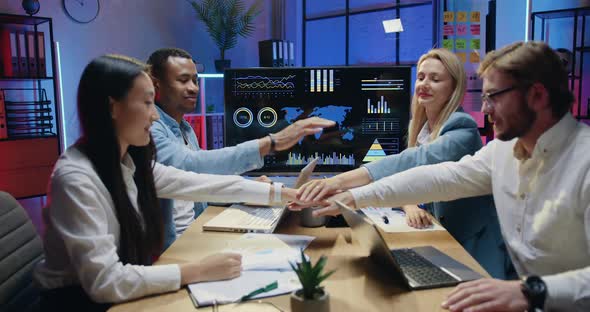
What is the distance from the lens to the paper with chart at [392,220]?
1.84 m

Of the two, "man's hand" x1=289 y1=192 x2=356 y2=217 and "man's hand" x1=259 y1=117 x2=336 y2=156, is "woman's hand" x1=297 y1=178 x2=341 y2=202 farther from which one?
"man's hand" x1=259 y1=117 x2=336 y2=156

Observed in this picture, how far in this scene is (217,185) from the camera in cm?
188

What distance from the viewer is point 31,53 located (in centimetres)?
425

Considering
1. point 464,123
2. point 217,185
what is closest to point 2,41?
point 217,185

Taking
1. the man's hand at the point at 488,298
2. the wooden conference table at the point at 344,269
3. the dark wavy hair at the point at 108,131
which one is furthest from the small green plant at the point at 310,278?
the dark wavy hair at the point at 108,131

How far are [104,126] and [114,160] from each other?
10 centimetres

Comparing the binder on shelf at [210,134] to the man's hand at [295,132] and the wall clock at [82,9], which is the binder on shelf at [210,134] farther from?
the man's hand at [295,132]

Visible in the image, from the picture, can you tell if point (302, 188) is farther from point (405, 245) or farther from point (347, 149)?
point (347, 149)

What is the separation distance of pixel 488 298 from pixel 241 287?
59 cm

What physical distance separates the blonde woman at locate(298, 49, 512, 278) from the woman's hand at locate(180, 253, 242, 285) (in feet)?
1.62

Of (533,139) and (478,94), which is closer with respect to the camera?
(533,139)

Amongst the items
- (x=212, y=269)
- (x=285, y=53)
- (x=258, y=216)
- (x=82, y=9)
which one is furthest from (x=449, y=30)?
(x=212, y=269)

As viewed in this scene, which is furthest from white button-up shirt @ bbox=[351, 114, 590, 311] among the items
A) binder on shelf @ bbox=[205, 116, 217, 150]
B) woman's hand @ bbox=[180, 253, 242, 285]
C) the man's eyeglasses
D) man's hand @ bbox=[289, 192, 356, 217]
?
binder on shelf @ bbox=[205, 116, 217, 150]

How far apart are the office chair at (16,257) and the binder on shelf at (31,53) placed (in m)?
3.13
